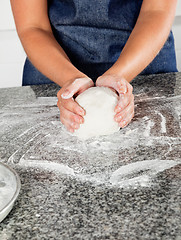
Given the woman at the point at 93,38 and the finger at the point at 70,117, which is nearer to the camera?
the finger at the point at 70,117

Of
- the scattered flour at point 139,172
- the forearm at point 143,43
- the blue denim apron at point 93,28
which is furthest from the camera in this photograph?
the blue denim apron at point 93,28

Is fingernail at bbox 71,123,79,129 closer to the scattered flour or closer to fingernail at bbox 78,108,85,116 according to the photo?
fingernail at bbox 78,108,85,116

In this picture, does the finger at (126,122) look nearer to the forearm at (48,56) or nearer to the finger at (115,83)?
the finger at (115,83)

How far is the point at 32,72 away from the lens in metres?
1.18

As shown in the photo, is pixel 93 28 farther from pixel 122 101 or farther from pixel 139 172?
pixel 139 172

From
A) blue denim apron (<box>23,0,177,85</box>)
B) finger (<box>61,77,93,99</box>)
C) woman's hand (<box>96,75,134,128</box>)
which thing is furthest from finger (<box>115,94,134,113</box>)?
blue denim apron (<box>23,0,177,85</box>)

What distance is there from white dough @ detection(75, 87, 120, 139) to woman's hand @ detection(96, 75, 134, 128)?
13 mm

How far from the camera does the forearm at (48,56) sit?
931mm

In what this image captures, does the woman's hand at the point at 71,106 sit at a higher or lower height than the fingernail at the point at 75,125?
higher

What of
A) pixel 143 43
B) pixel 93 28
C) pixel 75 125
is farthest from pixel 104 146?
pixel 93 28

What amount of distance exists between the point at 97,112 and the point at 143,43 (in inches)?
10.6

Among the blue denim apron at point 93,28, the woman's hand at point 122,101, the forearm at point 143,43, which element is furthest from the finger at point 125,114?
the blue denim apron at point 93,28

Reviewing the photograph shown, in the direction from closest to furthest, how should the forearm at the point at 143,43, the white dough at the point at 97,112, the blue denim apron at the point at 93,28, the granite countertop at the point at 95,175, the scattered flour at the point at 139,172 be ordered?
the granite countertop at the point at 95,175
the scattered flour at the point at 139,172
the white dough at the point at 97,112
the forearm at the point at 143,43
the blue denim apron at the point at 93,28

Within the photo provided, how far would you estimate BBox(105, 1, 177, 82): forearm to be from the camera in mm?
925
